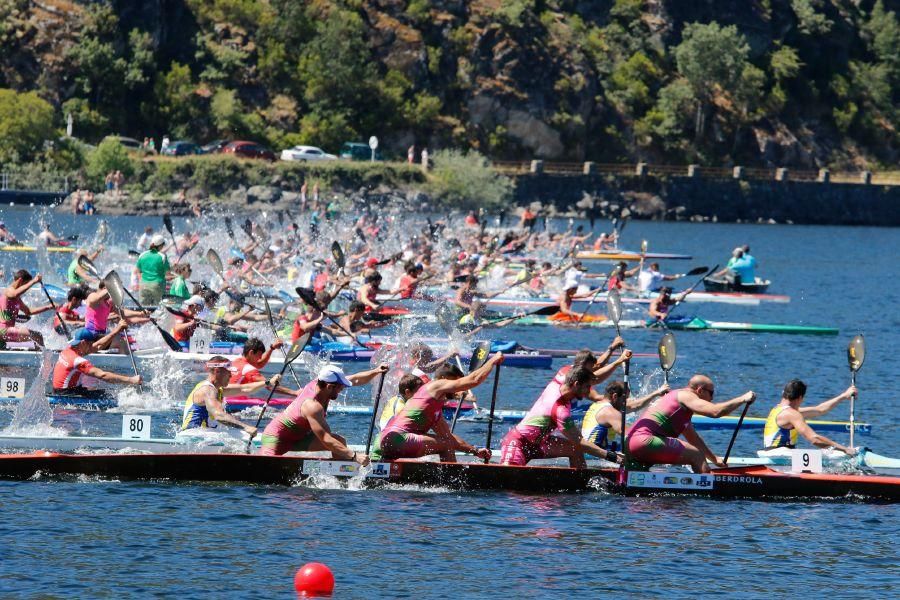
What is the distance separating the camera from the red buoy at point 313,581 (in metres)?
15.6

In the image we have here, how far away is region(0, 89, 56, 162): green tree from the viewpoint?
99375 mm

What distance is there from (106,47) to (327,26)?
1742cm

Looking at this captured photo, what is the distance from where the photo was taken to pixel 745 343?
4072cm

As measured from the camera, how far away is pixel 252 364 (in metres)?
22.8

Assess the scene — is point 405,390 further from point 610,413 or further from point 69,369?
point 69,369

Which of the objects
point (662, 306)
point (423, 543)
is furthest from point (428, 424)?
point (662, 306)

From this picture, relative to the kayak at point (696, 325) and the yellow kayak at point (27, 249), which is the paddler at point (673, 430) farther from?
the yellow kayak at point (27, 249)

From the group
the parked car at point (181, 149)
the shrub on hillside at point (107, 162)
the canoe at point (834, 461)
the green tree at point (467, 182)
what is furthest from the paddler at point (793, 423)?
the parked car at point (181, 149)

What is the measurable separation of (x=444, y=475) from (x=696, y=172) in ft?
360

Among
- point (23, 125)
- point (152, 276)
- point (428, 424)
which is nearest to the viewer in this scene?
point (428, 424)

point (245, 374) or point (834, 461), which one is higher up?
point (245, 374)

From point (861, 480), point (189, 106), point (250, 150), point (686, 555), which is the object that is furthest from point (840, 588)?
point (189, 106)

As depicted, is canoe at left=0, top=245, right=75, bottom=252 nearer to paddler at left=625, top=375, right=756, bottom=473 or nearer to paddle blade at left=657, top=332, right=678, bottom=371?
paddle blade at left=657, top=332, right=678, bottom=371

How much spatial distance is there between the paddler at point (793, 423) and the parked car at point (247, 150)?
88.0m
